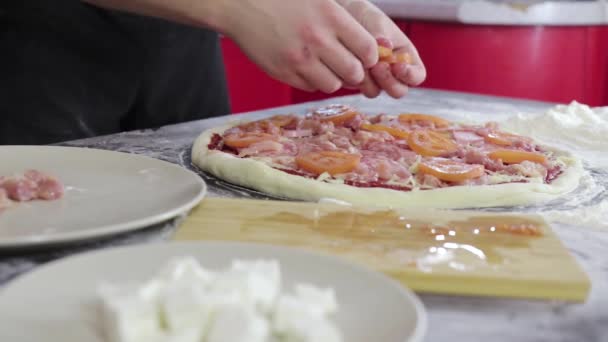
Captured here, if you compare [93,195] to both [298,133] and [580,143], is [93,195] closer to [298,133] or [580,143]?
[298,133]

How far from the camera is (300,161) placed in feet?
4.91

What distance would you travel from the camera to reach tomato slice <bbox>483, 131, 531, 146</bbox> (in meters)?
1.76

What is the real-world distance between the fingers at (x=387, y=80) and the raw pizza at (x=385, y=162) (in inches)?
3.9

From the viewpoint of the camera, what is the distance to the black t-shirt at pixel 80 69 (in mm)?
1948

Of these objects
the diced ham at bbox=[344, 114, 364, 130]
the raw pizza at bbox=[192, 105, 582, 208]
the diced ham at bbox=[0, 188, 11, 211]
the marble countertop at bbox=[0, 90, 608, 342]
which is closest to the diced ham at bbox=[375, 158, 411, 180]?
the raw pizza at bbox=[192, 105, 582, 208]

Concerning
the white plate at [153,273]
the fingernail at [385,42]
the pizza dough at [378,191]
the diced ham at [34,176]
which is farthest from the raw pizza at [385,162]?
the white plate at [153,273]

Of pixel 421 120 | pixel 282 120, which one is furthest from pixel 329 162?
pixel 421 120

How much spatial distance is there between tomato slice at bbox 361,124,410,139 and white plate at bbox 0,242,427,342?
3.17 ft

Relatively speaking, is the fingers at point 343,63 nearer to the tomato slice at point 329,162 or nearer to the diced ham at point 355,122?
the tomato slice at point 329,162

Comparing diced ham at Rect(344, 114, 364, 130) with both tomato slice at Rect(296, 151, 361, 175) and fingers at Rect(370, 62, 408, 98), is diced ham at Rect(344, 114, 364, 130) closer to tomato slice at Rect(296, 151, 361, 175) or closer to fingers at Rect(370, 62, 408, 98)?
fingers at Rect(370, 62, 408, 98)

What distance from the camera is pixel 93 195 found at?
1220 millimetres

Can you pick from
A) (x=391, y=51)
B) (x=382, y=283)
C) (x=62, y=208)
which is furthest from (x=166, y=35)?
(x=382, y=283)

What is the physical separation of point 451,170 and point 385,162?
128 millimetres

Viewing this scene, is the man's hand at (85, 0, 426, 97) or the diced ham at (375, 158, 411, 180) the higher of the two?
the man's hand at (85, 0, 426, 97)
